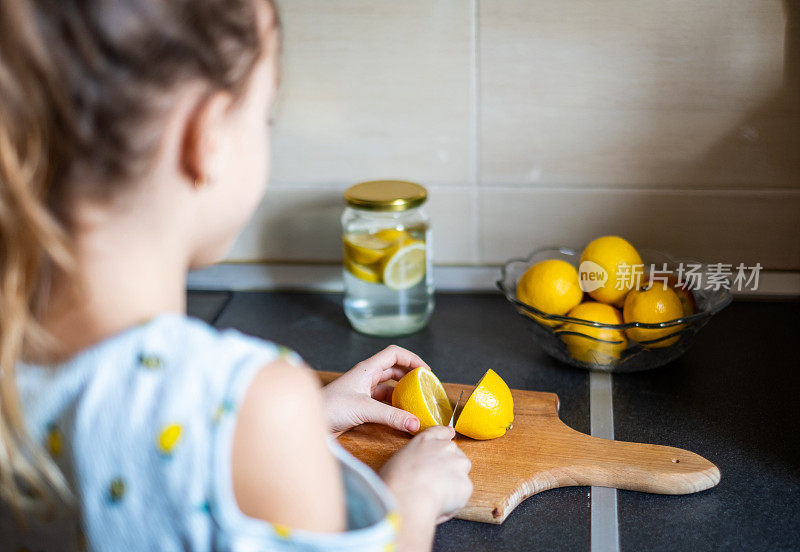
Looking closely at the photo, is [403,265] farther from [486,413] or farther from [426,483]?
[426,483]

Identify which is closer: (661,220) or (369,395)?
(369,395)

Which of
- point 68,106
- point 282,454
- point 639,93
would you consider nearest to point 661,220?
point 639,93

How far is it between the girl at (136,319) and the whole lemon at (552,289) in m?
0.54

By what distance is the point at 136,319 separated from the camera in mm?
566

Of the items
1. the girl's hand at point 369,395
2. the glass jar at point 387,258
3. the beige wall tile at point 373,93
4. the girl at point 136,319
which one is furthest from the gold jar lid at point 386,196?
the girl at point 136,319

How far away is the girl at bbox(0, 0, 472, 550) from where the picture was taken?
0.49 m

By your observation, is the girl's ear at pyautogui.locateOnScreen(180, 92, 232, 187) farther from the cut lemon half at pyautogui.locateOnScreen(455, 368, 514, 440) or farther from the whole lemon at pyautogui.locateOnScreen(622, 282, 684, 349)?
the whole lemon at pyautogui.locateOnScreen(622, 282, 684, 349)

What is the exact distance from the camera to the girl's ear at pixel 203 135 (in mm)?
538

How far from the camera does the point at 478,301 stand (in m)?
1.34

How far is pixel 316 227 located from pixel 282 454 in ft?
2.75

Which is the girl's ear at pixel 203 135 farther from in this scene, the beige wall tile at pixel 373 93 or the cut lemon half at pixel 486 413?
the beige wall tile at pixel 373 93

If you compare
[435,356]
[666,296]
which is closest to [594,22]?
[666,296]

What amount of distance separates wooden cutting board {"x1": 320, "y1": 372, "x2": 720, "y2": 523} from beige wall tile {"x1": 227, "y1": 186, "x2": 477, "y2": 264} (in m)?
0.43

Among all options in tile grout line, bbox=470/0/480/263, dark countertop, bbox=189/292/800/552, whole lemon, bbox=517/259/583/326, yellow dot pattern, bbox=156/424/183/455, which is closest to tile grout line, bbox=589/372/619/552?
dark countertop, bbox=189/292/800/552
